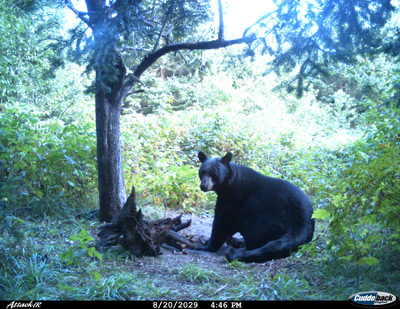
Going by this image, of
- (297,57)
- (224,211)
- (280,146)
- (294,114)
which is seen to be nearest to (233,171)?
(224,211)

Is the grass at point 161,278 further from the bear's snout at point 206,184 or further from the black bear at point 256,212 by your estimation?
the bear's snout at point 206,184

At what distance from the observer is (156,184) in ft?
22.6

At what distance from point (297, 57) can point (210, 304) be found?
10.6 feet

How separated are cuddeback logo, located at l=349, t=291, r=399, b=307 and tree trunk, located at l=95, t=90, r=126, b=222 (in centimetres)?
385

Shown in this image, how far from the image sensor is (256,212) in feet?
Result: 17.1

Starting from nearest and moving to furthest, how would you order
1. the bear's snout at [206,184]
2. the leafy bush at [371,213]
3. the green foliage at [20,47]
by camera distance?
the leafy bush at [371,213]
the bear's snout at [206,184]
the green foliage at [20,47]

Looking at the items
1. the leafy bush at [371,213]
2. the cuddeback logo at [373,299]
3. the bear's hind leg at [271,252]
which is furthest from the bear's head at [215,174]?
the cuddeback logo at [373,299]

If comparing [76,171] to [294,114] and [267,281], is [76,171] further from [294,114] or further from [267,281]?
[294,114]

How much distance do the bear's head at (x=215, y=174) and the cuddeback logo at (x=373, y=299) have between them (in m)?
2.68

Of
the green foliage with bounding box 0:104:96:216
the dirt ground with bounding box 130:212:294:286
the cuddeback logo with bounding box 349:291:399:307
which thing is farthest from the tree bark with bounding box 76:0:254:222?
the cuddeback logo with bounding box 349:291:399:307

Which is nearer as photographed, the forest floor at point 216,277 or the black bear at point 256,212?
the forest floor at point 216,277

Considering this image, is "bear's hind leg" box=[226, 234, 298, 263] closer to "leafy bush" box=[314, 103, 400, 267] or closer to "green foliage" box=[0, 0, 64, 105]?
"leafy bush" box=[314, 103, 400, 267]

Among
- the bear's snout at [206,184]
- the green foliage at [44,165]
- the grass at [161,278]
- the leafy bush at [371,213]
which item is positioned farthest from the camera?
the green foliage at [44,165]

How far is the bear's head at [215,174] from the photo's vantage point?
207 inches
